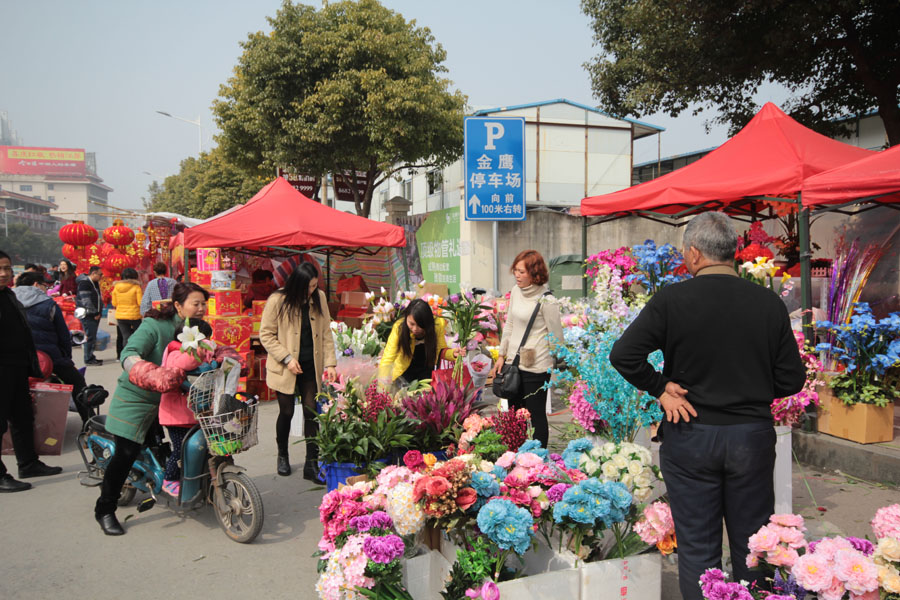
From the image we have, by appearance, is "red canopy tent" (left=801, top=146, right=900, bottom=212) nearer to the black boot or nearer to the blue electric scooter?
the blue electric scooter

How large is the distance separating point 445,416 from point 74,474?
3.77m

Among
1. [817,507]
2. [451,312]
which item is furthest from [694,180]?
[817,507]

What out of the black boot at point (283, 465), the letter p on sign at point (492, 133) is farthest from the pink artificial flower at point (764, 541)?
the letter p on sign at point (492, 133)

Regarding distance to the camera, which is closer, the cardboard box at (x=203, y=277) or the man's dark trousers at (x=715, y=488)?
the man's dark trousers at (x=715, y=488)

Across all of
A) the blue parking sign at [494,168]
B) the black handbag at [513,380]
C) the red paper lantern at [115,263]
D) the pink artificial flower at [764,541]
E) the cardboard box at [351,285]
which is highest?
the blue parking sign at [494,168]

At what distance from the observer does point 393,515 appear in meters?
2.46

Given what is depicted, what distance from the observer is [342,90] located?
14.5 meters

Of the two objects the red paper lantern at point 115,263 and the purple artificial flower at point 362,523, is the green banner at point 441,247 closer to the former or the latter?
the red paper lantern at point 115,263

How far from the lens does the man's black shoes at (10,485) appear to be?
4785 mm

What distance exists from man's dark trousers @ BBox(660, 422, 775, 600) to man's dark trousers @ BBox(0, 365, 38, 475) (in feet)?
16.4

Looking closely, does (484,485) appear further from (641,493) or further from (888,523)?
(888,523)

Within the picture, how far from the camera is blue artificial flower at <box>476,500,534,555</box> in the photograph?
2.29m

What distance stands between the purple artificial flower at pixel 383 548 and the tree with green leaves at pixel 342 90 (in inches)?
525

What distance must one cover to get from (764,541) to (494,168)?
9.35 m
